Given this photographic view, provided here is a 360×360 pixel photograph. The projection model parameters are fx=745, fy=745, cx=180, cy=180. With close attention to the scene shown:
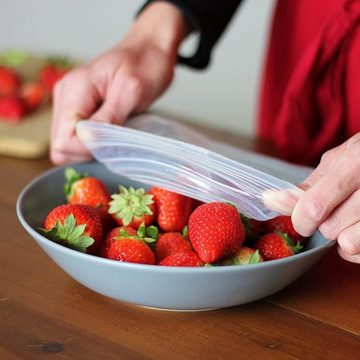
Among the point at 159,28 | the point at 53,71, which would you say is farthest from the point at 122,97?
the point at 53,71

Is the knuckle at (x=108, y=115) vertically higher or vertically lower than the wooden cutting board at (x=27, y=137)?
higher

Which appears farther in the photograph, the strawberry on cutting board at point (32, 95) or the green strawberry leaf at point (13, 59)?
the green strawberry leaf at point (13, 59)

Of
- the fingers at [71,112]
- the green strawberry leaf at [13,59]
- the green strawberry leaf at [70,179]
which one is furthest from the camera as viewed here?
the green strawberry leaf at [13,59]

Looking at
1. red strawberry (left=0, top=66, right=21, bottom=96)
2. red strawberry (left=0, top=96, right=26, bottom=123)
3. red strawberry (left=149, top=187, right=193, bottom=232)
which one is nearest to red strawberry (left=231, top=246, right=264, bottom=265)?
red strawberry (left=149, top=187, right=193, bottom=232)

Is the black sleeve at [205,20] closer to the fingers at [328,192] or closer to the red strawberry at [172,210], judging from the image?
the red strawberry at [172,210]

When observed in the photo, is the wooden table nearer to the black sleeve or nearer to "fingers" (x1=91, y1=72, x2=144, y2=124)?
"fingers" (x1=91, y1=72, x2=144, y2=124)

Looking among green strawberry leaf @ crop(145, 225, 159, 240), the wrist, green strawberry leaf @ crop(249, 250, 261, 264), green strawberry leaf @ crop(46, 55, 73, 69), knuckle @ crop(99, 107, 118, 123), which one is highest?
the wrist

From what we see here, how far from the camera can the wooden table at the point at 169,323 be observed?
68cm

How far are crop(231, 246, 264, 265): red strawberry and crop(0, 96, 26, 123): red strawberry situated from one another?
2.42 ft

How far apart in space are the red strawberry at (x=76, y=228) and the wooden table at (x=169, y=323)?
6cm

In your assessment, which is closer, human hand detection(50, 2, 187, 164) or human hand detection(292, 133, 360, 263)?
human hand detection(292, 133, 360, 263)

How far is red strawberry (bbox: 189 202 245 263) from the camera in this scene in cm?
72

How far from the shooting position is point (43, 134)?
1.28 meters

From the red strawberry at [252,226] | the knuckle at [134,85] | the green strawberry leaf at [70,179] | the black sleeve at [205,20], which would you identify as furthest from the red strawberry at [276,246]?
the black sleeve at [205,20]
